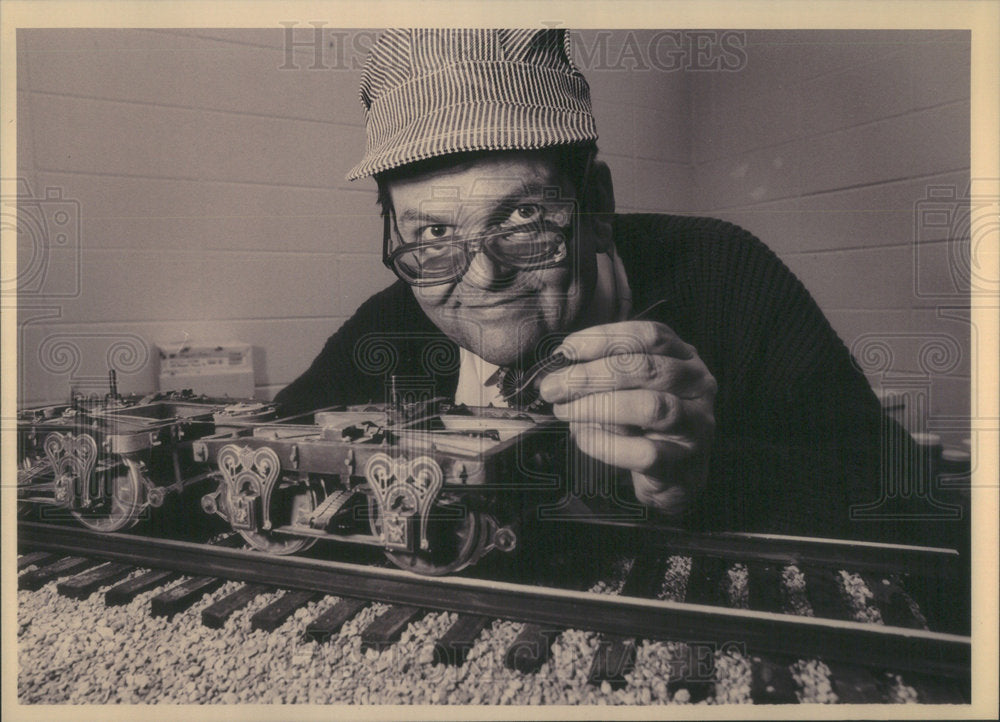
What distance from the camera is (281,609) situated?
51.2 inches

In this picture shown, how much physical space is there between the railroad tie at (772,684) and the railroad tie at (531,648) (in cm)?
36

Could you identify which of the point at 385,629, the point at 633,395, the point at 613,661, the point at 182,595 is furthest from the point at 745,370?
the point at 182,595

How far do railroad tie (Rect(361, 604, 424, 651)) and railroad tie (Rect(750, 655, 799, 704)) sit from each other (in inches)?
26.1

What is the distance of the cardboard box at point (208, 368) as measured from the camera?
1566 millimetres

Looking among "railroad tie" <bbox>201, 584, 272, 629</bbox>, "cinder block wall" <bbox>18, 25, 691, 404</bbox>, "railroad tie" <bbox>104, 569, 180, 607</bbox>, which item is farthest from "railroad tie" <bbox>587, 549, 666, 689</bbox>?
"railroad tie" <bbox>104, 569, 180, 607</bbox>

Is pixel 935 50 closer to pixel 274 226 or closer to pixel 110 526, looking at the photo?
pixel 274 226

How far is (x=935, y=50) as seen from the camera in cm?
139

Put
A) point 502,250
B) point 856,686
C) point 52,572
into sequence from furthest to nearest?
point 52,572 < point 502,250 < point 856,686

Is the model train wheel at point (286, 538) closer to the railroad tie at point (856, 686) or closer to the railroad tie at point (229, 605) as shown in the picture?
the railroad tie at point (229, 605)

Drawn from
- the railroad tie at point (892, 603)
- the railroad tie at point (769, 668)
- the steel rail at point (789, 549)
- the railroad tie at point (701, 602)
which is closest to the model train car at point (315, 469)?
the steel rail at point (789, 549)

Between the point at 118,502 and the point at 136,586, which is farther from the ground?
the point at 118,502

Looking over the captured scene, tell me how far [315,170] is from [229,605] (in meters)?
1.03

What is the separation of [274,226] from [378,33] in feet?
1.70

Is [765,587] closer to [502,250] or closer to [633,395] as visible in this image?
[633,395]
